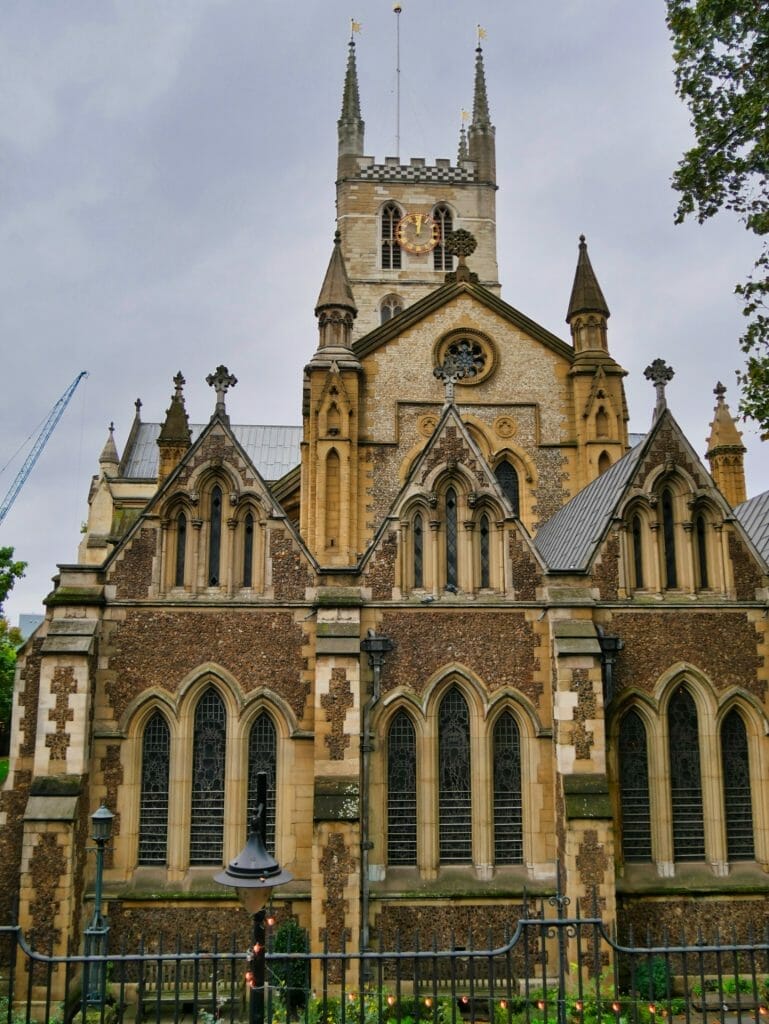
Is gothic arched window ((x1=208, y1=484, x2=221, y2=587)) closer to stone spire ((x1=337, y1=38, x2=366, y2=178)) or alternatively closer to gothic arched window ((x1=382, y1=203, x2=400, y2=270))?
gothic arched window ((x1=382, y1=203, x2=400, y2=270))

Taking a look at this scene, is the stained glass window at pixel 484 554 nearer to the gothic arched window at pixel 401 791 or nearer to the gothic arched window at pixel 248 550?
the gothic arched window at pixel 401 791

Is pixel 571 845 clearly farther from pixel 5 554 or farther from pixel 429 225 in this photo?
pixel 429 225

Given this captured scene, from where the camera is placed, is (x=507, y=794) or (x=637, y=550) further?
(x=637, y=550)

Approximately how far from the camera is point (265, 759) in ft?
48.5

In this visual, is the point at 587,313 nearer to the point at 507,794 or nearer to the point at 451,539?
the point at 451,539

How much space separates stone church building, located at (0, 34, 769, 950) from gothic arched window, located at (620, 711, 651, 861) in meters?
0.04

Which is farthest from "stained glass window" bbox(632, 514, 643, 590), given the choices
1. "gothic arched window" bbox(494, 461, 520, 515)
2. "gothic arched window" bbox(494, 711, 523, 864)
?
"gothic arched window" bbox(494, 461, 520, 515)

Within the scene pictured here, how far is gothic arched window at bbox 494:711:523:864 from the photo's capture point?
47.9 ft

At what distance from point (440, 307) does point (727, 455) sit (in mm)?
10730

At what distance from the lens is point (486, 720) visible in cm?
1472

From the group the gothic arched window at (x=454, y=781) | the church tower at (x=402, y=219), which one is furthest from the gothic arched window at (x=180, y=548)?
the church tower at (x=402, y=219)

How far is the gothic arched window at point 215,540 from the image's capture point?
15367 mm

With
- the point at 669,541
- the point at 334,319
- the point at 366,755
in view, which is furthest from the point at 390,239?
the point at 366,755

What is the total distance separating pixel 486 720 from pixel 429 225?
107 ft
